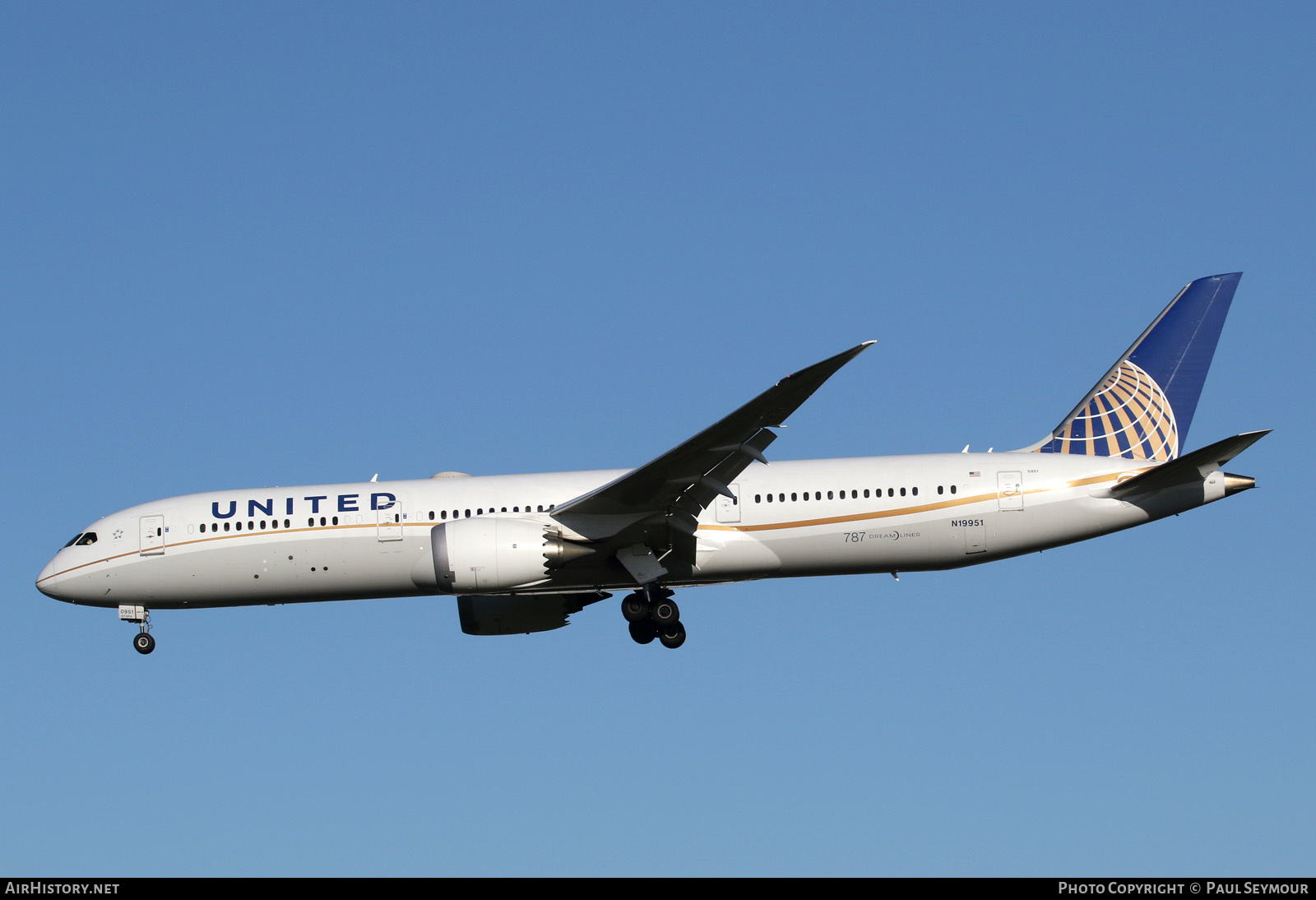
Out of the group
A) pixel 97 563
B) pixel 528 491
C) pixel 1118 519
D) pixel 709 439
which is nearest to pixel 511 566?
pixel 528 491

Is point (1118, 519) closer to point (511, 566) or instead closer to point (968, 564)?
point (968, 564)

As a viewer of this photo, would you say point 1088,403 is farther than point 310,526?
Yes

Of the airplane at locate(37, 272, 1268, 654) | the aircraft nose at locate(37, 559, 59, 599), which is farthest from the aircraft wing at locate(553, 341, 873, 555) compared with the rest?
the aircraft nose at locate(37, 559, 59, 599)

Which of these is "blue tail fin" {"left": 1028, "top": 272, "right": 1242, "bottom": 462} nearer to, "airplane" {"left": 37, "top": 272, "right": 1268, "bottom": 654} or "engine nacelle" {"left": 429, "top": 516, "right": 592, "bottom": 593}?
"airplane" {"left": 37, "top": 272, "right": 1268, "bottom": 654}

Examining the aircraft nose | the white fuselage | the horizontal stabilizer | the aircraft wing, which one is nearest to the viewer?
the aircraft wing

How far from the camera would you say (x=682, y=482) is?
2477cm

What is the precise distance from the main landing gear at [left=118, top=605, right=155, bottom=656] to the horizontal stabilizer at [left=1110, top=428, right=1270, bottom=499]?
1805 centimetres

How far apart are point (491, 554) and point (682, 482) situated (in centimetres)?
345

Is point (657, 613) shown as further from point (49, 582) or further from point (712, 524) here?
point (49, 582)

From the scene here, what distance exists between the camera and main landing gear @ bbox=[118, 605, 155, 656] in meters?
27.7
